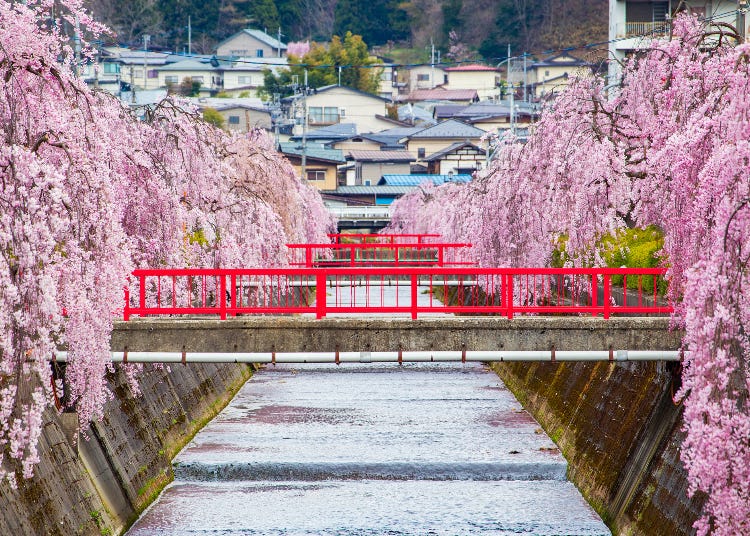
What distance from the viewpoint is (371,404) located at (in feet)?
98.5

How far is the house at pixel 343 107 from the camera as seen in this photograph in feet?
359

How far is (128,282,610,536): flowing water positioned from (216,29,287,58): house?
10386 cm

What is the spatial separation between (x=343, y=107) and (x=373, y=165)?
660 inches

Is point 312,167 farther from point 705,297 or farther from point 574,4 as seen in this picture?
point 705,297

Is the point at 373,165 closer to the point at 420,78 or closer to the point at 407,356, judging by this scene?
the point at 420,78

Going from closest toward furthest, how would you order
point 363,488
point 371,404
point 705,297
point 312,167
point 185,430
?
point 705,297 → point 363,488 → point 185,430 → point 371,404 → point 312,167

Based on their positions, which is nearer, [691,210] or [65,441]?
[691,210]

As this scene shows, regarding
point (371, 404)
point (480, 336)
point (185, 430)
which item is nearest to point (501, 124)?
point (371, 404)

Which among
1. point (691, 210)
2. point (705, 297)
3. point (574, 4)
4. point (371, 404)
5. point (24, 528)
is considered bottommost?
point (371, 404)

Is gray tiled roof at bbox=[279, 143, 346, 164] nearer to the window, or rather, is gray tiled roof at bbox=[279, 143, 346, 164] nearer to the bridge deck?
Answer: the window

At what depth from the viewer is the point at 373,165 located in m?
95.4

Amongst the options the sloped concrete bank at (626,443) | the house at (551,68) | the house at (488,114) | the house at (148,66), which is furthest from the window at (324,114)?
the sloped concrete bank at (626,443)

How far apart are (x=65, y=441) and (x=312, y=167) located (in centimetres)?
7304

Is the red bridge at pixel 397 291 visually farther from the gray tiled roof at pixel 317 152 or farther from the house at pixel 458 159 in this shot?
the house at pixel 458 159
